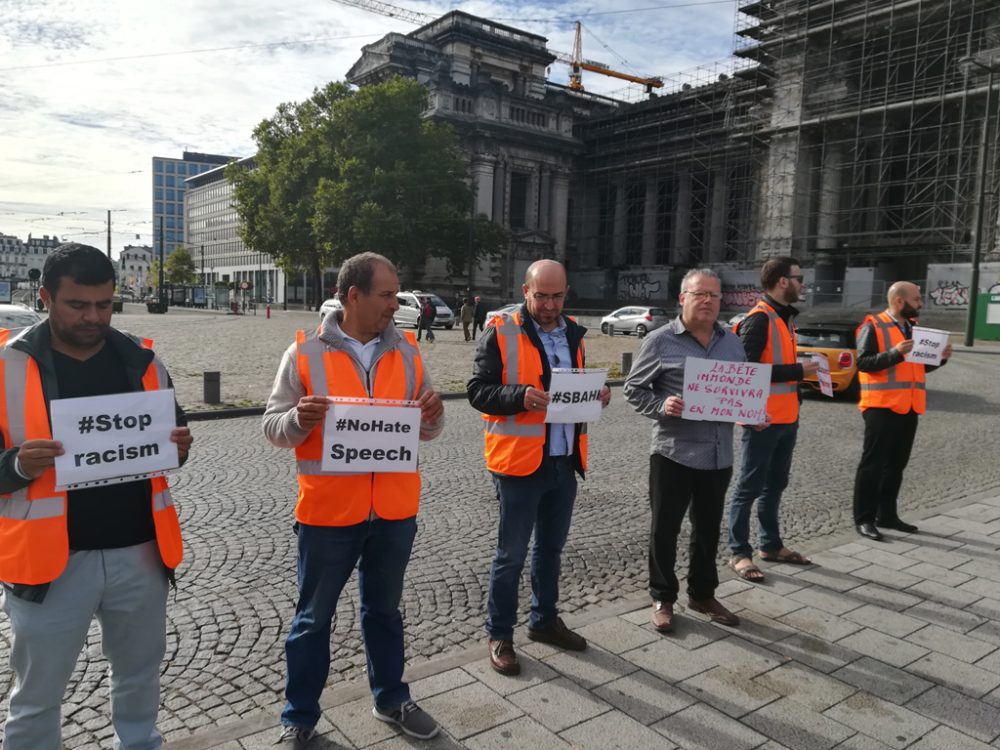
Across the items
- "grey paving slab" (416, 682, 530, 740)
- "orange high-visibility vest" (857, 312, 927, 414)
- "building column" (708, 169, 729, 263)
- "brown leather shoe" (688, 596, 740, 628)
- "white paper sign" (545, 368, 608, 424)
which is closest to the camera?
"grey paving slab" (416, 682, 530, 740)

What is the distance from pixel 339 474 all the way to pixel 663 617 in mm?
2193

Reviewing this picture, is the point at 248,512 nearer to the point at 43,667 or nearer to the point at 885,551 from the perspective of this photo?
the point at 43,667

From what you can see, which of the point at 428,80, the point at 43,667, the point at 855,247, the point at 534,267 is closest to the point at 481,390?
the point at 534,267

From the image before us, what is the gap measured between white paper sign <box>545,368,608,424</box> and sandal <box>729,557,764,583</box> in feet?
6.51

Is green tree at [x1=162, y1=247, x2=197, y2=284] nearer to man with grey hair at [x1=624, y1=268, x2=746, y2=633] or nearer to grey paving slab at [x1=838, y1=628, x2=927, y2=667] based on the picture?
man with grey hair at [x1=624, y1=268, x2=746, y2=633]

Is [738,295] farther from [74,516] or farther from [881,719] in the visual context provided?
[74,516]

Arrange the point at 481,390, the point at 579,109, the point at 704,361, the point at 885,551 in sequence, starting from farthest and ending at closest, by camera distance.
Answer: the point at 579,109 < the point at 885,551 < the point at 704,361 < the point at 481,390

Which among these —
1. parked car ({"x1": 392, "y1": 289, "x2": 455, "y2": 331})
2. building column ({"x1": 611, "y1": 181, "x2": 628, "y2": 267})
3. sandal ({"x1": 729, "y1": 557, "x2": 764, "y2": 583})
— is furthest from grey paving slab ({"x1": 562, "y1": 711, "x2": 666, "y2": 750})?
building column ({"x1": 611, "y1": 181, "x2": 628, "y2": 267})

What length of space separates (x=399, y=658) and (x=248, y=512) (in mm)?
3578

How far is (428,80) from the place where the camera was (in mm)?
58625

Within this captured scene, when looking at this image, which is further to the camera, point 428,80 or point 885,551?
point 428,80

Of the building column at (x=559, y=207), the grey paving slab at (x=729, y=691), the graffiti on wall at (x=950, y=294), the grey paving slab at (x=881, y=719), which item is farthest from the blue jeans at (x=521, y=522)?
the building column at (x=559, y=207)

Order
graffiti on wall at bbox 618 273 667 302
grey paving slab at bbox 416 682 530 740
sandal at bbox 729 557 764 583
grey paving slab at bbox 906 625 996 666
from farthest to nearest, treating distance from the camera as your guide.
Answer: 1. graffiti on wall at bbox 618 273 667 302
2. sandal at bbox 729 557 764 583
3. grey paving slab at bbox 906 625 996 666
4. grey paving slab at bbox 416 682 530 740

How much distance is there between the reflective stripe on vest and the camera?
5.21m
